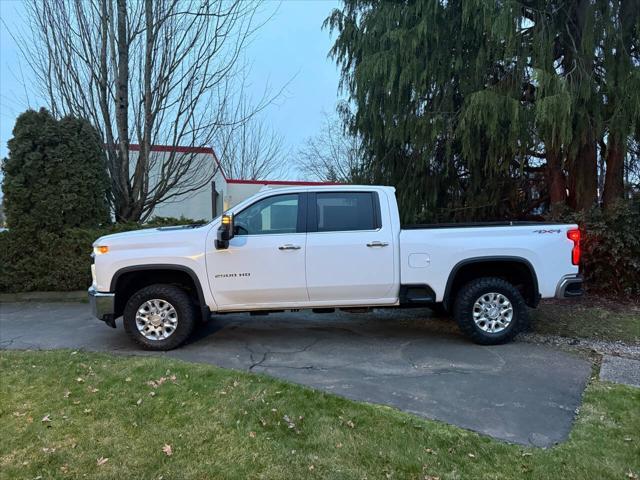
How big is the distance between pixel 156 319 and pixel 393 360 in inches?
112

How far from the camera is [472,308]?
233 inches

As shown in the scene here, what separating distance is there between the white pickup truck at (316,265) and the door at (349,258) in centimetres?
1

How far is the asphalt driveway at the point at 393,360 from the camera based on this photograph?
414 cm

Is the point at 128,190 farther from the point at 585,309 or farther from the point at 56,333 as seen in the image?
the point at 585,309

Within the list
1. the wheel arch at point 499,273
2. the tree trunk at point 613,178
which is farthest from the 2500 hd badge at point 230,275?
the tree trunk at point 613,178

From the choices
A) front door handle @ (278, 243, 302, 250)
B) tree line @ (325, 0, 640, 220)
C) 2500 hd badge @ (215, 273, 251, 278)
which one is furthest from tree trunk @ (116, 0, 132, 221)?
front door handle @ (278, 243, 302, 250)

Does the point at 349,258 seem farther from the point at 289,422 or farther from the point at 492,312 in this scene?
the point at 289,422

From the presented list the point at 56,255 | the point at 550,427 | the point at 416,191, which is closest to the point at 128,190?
the point at 56,255

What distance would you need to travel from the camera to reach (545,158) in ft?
31.6

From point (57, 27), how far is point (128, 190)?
3628 millimetres

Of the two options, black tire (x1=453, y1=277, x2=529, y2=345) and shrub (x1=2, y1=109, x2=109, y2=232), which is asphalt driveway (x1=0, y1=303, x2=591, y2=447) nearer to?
black tire (x1=453, y1=277, x2=529, y2=345)

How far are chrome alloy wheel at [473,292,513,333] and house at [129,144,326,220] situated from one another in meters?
7.59

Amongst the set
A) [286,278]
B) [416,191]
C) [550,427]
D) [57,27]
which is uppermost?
[57,27]

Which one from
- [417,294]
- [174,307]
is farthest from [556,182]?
[174,307]
